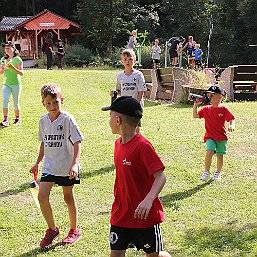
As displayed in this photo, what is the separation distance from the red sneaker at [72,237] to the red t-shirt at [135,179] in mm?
1405

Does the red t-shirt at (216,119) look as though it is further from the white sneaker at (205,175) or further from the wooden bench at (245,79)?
the wooden bench at (245,79)

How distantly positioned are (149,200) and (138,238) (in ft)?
1.24

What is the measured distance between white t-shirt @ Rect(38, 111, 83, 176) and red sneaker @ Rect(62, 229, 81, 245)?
2.07 feet

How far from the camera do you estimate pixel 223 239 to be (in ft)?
16.8

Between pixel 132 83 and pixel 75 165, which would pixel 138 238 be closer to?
pixel 75 165

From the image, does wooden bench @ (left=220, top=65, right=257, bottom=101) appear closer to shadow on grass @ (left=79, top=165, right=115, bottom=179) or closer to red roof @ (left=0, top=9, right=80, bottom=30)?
shadow on grass @ (left=79, top=165, right=115, bottom=179)

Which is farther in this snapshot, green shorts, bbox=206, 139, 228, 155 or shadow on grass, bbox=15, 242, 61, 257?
green shorts, bbox=206, 139, 228, 155

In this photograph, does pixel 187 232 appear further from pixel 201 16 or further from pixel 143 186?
pixel 201 16

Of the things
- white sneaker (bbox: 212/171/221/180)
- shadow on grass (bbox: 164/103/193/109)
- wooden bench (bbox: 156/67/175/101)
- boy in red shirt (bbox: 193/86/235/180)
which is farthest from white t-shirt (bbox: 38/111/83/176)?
wooden bench (bbox: 156/67/175/101)

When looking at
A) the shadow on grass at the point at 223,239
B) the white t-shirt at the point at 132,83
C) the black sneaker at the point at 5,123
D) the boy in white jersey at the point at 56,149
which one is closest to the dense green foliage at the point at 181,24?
the black sneaker at the point at 5,123

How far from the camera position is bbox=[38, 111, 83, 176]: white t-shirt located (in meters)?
4.97

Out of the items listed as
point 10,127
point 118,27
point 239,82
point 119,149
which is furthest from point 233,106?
point 118,27

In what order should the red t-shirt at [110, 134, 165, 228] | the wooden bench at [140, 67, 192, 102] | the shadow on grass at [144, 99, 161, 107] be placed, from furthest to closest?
the wooden bench at [140, 67, 192, 102]
the shadow on grass at [144, 99, 161, 107]
the red t-shirt at [110, 134, 165, 228]

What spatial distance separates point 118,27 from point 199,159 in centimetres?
3064
